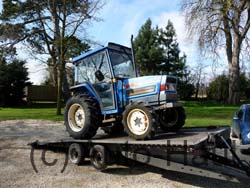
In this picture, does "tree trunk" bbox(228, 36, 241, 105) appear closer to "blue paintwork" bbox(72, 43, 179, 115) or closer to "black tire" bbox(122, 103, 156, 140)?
"blue paintwork" bbox(72, 43, 179, 115)

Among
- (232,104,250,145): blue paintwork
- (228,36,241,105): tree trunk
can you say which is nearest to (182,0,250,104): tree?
(228,36,241,105): tree trunk

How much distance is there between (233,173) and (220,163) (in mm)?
584

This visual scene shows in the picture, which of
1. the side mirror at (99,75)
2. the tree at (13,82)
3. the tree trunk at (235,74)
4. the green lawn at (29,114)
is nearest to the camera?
the side mirror at (99,75)

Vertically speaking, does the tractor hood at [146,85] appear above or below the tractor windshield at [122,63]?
below

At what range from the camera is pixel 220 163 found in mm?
6391

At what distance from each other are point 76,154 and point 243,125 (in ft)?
16.9

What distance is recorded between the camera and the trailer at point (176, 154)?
19.1ft

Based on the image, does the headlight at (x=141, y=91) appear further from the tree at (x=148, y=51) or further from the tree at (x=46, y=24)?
the tree at (x=148, y=51)

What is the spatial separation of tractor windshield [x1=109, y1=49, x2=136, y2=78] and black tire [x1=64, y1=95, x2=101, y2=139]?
0.92 m

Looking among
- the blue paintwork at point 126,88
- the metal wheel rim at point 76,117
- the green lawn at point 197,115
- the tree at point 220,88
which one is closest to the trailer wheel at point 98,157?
the metal wheel rim at point 76,117

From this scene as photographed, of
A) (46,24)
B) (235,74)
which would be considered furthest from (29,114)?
(235,74)

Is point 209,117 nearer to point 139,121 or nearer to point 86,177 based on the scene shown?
point 139,121

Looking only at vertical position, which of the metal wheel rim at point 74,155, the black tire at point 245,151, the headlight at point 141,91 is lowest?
the black tire at point 245,151

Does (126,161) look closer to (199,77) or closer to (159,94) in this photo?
(159,94)
